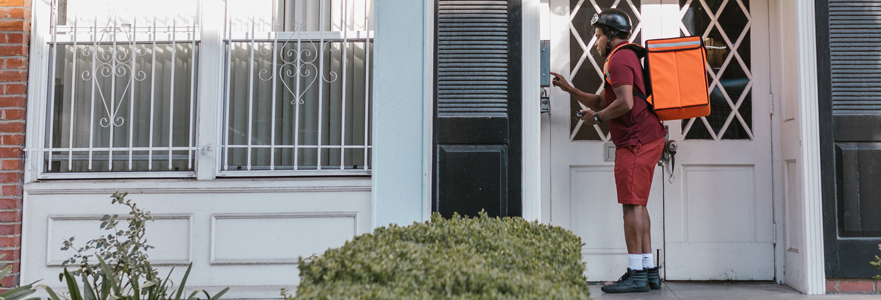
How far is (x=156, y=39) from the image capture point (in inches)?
166

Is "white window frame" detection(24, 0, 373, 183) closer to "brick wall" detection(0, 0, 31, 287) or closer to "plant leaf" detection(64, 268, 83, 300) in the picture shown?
"brick wall" detection(0, 0, 31, 287)

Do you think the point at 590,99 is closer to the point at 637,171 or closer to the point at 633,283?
the point at 637,171

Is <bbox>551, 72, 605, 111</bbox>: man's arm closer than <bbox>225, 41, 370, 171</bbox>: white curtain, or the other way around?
<bbox>551, 72, 605, 111</bbox>: man's arm

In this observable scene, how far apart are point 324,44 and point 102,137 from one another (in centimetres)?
169

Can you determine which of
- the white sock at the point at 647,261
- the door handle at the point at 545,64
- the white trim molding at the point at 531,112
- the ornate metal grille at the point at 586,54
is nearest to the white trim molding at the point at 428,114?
the white trim molding at the point at 531,112

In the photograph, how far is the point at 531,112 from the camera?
3850 mm

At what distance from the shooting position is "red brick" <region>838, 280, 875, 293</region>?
3.80 m

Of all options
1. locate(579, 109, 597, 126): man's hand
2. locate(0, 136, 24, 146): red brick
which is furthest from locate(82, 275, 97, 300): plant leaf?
locate(579, 109, 597, 126): man's hand

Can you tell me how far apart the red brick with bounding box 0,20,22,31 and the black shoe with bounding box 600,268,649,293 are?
14.0 feet

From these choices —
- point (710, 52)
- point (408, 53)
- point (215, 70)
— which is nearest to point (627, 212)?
point (710, 52)

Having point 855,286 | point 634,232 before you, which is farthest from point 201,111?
point 855,286

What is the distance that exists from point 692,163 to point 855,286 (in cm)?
122

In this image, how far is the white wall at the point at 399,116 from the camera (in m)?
3.85

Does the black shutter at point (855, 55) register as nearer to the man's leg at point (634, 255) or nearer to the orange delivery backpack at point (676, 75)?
the orange delivery backpack at point (676, 75)
